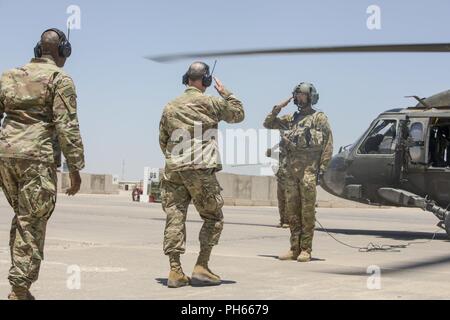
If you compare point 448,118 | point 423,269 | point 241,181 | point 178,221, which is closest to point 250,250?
point 423,269

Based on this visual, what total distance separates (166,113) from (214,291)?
168cm

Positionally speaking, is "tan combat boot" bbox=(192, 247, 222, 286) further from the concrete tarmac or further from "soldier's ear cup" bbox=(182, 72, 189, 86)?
"soldier's ear cup" bbox=(182, 72, 189, 86)

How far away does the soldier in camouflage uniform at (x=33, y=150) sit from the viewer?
5.00 meters

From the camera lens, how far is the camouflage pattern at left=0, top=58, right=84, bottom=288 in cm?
500

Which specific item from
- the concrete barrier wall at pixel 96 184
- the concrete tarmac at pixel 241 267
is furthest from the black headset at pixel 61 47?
the concrete barrier wall at pixel 96 184

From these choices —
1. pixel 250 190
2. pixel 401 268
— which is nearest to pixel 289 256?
pixel 401 268

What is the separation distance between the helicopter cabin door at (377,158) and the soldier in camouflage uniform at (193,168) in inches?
275

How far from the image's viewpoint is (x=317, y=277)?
22.9 feet

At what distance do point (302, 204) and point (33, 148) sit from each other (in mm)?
4308

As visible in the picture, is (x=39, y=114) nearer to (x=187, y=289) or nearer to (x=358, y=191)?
(x=187, y=289)

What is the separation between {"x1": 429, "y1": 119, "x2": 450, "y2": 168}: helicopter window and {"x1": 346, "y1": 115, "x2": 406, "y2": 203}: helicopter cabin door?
0.55 meters

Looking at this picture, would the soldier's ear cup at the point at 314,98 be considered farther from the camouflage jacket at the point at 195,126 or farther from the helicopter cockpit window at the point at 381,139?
the helicopter cockpit window at the point at 381,139

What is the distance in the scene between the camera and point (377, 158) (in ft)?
43.1
